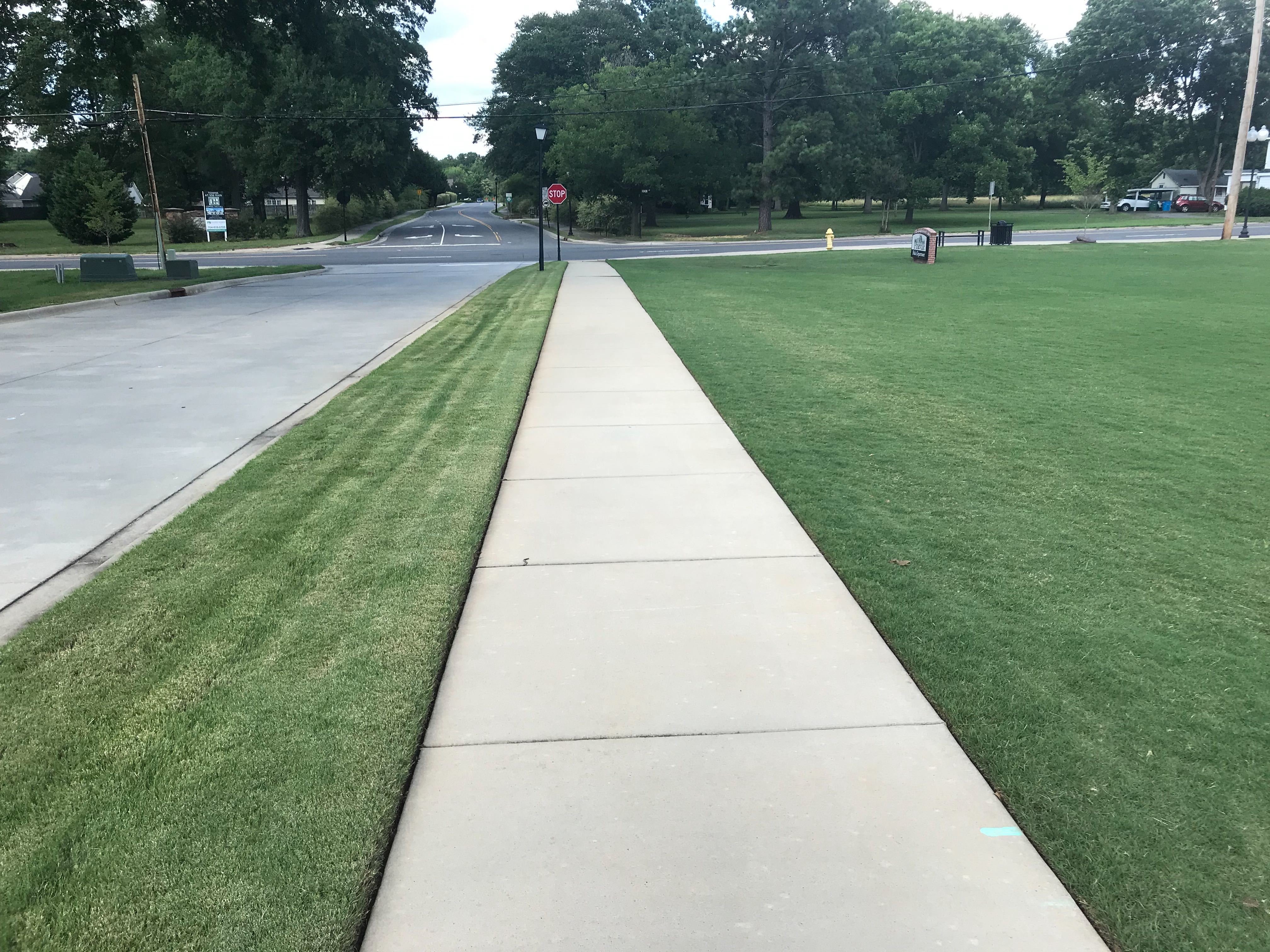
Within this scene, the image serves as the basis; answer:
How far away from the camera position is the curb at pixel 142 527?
4.54 meters

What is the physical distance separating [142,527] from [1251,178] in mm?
74064

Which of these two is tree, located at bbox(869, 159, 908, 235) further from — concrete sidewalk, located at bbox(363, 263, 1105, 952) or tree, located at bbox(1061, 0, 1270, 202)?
concrete sidewalk, located at bbox(363, 263, 1105, 952)

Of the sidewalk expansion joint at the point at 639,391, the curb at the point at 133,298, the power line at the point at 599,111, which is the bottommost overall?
the sidewalk expansion joint at the point at 639,391

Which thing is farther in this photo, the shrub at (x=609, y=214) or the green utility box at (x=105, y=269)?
the shrub at (x=609, y=214)

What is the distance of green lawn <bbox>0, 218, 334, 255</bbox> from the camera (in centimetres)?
4747

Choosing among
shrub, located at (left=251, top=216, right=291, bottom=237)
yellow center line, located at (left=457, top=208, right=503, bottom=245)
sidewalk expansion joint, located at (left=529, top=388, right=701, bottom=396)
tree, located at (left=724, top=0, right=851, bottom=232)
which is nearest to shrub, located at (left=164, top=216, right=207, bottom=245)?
shrub, located at (left=251, top=216, right=291, bottom=237)

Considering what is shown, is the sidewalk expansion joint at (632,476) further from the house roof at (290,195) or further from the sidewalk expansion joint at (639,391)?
the house roof at (290,195)

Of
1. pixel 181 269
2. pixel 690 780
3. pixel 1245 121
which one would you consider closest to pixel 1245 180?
pixel 1245 121

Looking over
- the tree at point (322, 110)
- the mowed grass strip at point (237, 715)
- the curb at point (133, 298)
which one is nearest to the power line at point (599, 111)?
the tree at point (322, 110)

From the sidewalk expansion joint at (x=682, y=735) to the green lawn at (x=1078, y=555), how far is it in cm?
26

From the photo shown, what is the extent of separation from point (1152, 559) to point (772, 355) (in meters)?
6.98

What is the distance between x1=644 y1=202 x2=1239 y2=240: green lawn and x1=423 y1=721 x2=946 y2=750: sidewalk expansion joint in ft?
142

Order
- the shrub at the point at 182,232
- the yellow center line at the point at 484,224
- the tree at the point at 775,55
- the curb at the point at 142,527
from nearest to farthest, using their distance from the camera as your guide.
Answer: the curb at the point at 142,527 → the tree at the point at 775,55 → the shrub at the point at 182,232 → the yellow center line at the point at 484,224

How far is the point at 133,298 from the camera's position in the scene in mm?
20453
